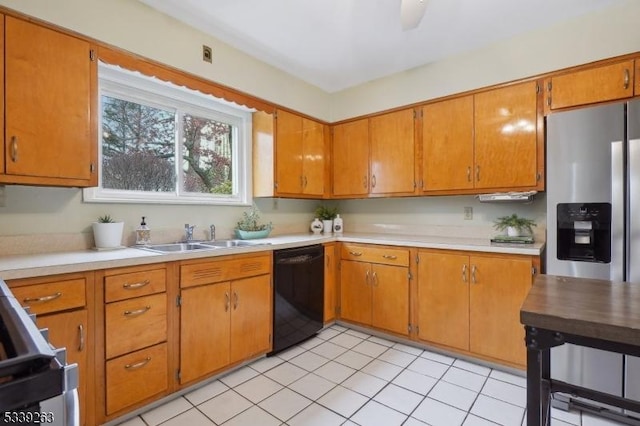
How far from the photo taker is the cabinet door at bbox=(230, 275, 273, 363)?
2.30 metres

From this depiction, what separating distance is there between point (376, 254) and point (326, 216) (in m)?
1.04

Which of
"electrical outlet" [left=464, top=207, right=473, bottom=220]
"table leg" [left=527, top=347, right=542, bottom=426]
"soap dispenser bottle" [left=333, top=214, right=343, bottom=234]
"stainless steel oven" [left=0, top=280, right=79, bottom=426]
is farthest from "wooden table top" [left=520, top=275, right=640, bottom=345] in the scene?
"soap dispenser bottle" [left=333, top=214, right=343, bottom=234]

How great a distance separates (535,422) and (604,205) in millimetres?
1511

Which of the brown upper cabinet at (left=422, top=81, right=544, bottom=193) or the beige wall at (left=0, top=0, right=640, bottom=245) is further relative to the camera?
the brown upper cabinet at (left=422, top=81, right=544, bottom=193)

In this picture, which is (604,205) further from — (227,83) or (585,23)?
(227,83)

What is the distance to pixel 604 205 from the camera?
190cm

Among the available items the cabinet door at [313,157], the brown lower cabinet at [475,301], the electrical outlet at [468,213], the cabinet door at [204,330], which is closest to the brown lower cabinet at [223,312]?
the cabinet door at [204,330]

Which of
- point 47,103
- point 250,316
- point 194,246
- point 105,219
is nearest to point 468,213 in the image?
point 250,316

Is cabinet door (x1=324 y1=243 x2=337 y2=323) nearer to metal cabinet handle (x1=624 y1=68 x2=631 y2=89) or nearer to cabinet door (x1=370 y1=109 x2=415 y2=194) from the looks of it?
cabinet door (x1=370 y1=109 x2=415 y2=194)

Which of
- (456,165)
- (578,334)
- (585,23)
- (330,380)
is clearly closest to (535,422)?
(578,334)

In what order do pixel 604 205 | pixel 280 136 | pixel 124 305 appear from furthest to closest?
pixel 280 136 → pixel 604 205 → pixel 124 305

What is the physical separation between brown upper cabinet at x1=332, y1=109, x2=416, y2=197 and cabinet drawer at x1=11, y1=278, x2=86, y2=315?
8.53 ft

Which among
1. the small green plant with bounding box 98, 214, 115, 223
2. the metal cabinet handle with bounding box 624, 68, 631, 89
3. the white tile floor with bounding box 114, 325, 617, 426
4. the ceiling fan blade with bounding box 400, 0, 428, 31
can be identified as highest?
the ceiling fan blade with bounding box 400, 0, 428, 31

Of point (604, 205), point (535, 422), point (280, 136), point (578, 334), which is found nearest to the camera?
point (578, 334)
